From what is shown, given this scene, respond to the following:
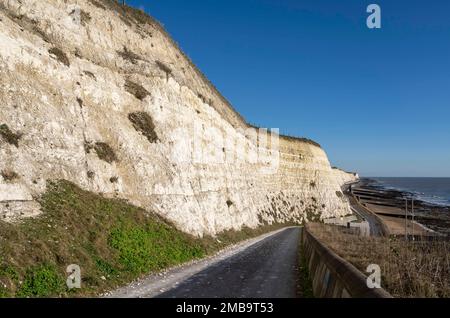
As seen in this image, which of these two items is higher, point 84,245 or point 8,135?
point 8,135

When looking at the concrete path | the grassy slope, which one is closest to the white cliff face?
the grassy slope

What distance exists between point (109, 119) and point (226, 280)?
55.5 feet

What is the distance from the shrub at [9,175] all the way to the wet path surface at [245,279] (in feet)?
31.2

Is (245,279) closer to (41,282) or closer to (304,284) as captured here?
(304,284)

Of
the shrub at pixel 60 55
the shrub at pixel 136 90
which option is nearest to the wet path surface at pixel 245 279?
the shrub at pixel 136 90

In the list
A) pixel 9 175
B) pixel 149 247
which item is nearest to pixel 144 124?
pixel 149 247

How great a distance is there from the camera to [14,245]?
14.8m

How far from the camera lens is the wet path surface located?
15.4m

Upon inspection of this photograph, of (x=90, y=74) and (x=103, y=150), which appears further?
(x=90, y=74)

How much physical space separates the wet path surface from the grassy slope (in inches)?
114

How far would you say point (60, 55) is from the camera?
27.6 m

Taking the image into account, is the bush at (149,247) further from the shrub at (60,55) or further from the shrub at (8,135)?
the shrub at (60,55)

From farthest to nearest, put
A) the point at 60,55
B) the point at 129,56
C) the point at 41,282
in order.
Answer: the point at 129,56 → the point at 60,55 → the point at 41,282
